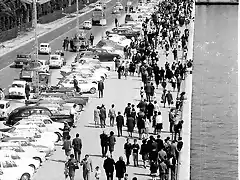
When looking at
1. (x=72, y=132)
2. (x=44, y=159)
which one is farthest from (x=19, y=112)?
(x=44, y=159)

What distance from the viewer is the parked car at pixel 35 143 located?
36312 mm

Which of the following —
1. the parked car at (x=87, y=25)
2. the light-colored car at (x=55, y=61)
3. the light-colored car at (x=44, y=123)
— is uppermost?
the light-colored car at (x=44, y=123)

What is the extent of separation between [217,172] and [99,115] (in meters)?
6.56

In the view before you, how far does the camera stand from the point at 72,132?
1626 inches

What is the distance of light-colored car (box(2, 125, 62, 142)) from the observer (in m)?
37.6

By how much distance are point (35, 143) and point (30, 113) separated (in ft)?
20.2

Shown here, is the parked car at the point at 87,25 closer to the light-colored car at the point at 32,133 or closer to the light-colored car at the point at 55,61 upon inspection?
the light-colored car at the point at 55,61

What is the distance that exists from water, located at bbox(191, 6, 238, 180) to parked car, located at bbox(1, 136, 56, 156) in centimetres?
651

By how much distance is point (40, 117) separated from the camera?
4100cm

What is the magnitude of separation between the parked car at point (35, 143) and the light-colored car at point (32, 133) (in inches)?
15.0

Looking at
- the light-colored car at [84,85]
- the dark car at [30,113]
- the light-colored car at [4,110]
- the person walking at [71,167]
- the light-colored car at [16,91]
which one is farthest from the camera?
the light-colored car at [84,85]

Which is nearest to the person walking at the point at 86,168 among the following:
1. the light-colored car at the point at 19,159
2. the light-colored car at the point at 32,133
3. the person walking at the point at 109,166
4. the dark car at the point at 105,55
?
the person walking at the point at 109,166

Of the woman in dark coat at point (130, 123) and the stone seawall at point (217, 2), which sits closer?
the woman in dark coat at point (130, 123)

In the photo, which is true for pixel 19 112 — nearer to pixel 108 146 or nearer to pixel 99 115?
pixel 99 115
